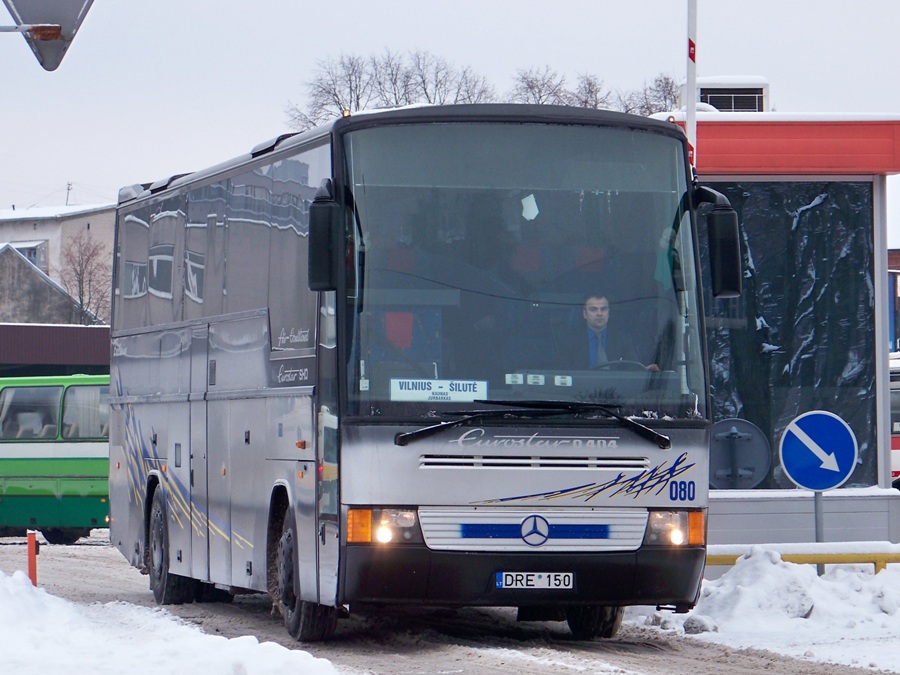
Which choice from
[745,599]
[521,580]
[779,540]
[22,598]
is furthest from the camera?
[779,540]

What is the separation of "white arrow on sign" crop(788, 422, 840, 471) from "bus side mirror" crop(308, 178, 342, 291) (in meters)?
4.54

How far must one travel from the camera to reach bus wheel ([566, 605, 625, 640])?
1152cm

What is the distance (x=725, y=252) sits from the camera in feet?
34.8

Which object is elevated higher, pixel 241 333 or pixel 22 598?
pixel 241 333

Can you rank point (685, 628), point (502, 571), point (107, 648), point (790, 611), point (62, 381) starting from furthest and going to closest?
point (62, 381), point (790, 611), point (685, 628), point (502, 571), point (107, 648)

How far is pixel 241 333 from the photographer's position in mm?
12836

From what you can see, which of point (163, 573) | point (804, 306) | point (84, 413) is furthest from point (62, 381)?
point (804, 306)

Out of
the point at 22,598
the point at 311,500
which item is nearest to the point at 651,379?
the point at 311,500

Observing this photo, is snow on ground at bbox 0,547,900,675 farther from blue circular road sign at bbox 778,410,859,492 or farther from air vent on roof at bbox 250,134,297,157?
air vent on roof at bbox 250,134,297,157

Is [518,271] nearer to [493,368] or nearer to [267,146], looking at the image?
[493,368]

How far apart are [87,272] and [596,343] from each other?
101414mm

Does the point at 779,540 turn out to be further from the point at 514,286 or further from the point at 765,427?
the point at 514,286

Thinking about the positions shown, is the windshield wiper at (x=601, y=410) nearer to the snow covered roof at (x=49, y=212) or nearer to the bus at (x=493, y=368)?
the bus at (x=493, y=368)

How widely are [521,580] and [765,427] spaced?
640 centimetres
